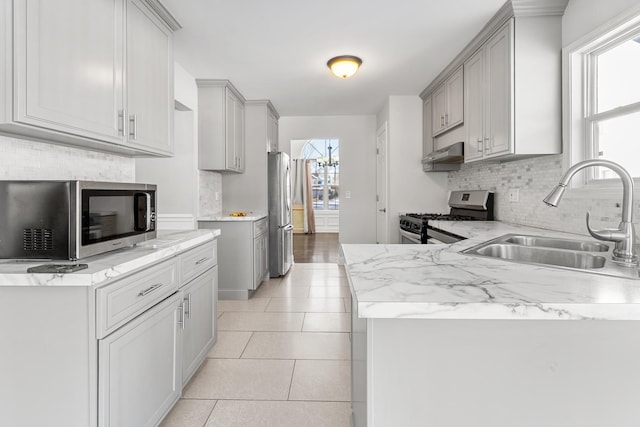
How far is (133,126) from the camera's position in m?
2.03

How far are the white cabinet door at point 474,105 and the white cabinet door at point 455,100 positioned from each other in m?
0.11

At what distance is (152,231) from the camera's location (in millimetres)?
1896

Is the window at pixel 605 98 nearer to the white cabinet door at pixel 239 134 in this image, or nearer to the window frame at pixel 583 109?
the window frame at pixel 583 109

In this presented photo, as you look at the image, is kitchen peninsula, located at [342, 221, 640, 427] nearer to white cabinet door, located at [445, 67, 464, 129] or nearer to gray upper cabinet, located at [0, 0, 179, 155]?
gray upper cabinet, located at [0, 0, 179, 155]

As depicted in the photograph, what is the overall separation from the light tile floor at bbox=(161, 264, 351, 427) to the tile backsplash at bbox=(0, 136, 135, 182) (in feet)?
4.56

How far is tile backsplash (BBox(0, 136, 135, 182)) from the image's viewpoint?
1.56 meters

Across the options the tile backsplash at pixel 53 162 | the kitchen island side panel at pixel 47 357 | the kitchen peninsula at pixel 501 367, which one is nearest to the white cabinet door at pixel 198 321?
the kitchen island side panel at pixel 47 357

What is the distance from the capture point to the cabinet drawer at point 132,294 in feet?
4.22

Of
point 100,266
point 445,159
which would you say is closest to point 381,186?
point 445,159

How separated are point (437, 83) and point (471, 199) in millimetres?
1372

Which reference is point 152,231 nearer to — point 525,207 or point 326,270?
point 525,207

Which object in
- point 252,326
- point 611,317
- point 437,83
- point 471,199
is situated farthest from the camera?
point 437,83

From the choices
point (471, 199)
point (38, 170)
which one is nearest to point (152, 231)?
point (38, 170)

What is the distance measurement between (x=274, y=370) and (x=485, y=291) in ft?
5.86
